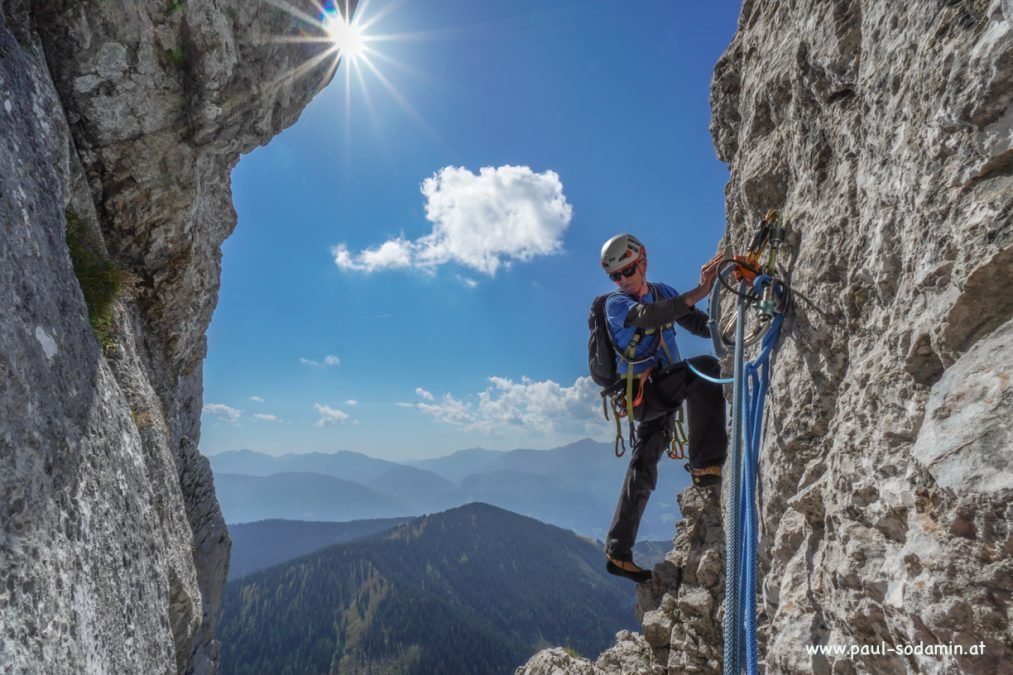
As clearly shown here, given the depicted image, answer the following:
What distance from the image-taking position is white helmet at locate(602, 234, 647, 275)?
21.5 ft

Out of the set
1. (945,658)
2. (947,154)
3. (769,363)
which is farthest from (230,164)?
(945,658)

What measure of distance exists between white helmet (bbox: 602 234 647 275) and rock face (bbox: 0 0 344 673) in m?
6.24

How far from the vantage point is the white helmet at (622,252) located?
21.5 ft

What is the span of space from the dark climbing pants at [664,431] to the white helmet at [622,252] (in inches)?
60.8

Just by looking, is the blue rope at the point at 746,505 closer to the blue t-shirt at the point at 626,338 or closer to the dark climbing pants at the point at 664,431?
the dark climbing pants at the point at 664,431

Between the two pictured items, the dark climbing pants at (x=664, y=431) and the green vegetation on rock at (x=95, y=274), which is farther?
the green vegetation on rock at (x=95, y=274)

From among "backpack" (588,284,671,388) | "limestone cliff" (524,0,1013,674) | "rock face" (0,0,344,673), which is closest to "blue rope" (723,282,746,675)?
"limestone cliff" (524,0,1013,674)

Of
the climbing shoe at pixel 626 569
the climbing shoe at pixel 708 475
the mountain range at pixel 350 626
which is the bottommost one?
the mountain range at pixel 350 626

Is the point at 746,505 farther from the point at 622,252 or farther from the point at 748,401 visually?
the point at 622,252

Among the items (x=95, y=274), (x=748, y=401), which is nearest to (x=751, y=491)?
(x=748, y=401)

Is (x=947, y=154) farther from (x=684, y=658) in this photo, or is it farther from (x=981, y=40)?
(x=684, y=658)

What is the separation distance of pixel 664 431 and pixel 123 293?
361 inches

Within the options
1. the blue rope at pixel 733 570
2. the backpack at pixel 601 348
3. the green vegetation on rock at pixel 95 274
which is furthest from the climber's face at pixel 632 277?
the green vegetation on rock at pixel 95 274

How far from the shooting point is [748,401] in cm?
430
